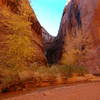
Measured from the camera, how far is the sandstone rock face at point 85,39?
117 ft

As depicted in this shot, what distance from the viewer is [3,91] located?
1377 centimetres

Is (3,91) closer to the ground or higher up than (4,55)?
closer to the ground

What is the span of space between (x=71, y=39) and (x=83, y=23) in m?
3.60

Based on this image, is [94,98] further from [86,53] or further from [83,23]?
[83,23]

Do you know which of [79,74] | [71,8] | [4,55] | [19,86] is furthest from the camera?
[71,8]

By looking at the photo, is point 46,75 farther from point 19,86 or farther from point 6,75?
point 6,75

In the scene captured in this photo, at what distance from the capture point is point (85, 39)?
3781cm

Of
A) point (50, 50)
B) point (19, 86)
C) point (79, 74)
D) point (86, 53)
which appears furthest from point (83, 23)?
point (19, 86)

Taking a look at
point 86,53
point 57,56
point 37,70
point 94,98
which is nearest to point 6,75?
point 37,70

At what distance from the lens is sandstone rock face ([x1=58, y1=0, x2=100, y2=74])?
3566cm

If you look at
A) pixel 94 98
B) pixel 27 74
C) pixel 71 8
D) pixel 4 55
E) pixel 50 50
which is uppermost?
pixel 71 8

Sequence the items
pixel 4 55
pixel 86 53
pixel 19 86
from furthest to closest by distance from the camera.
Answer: pixel 86 53 → pixel 19 86 → pixel 4 55

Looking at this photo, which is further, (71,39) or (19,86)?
(71,39)

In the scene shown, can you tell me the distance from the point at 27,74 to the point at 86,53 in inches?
874
